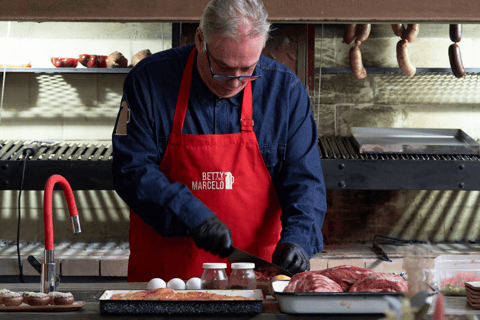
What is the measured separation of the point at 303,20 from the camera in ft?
5.91

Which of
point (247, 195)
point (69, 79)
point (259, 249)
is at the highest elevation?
point (69, 79)

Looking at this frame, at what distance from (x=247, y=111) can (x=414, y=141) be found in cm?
195

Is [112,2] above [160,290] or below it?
above

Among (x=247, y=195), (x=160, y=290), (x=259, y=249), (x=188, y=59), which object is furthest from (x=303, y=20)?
(x=160, y=290)

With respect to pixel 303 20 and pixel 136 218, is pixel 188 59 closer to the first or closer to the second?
pixel 303 20

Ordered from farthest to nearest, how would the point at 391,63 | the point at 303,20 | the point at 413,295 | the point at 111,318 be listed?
the point at 391,63, the point at 303,20, the point at 111,318, the point at 413,295

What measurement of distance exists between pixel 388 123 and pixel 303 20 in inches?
84.9

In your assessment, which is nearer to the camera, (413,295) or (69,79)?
(413,295)

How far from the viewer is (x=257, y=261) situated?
4.95 ft

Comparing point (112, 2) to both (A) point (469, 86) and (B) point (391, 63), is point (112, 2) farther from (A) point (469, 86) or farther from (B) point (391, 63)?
(A) point (469, 86)

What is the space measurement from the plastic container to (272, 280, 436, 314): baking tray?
34 cm

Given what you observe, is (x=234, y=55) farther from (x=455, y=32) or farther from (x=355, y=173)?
(x=455, y=32)

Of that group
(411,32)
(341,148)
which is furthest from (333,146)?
(411,32)

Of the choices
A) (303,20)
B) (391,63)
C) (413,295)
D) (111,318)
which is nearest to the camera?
(413,295)
